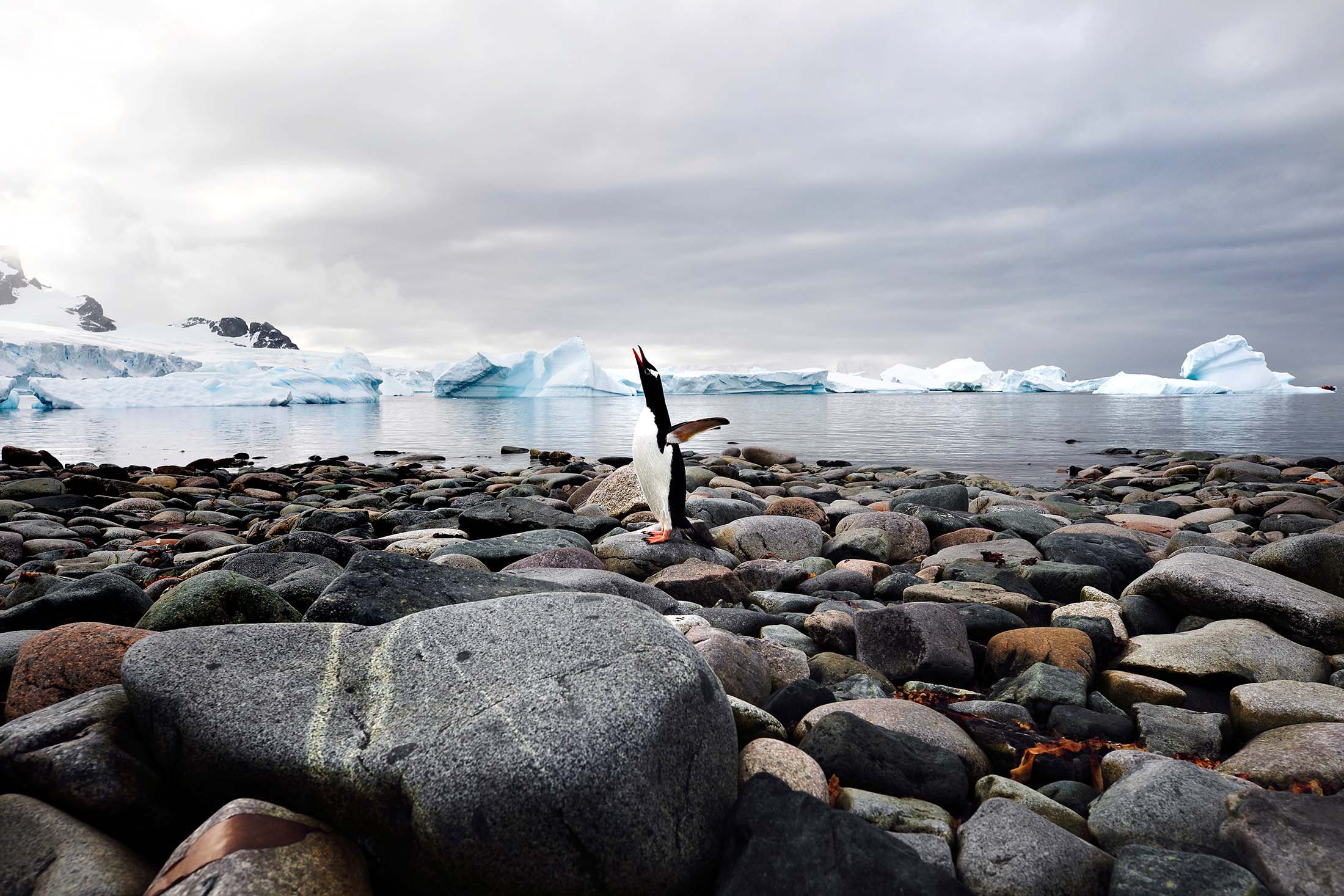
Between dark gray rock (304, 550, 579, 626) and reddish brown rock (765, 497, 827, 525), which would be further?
reddish brown rock (765, 497, 827, 525)

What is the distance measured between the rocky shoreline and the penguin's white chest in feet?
4.04

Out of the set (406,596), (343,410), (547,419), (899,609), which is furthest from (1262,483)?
(343,410)

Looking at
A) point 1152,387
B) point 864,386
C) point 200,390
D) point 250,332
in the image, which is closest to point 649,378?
point 200,390

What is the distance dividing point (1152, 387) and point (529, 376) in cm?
6549

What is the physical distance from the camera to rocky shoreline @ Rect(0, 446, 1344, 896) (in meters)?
Answer: 1.93

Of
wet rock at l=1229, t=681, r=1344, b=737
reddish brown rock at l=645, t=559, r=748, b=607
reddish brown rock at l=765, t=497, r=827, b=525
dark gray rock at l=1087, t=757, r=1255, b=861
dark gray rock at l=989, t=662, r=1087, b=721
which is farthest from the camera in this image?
reddish brown rock at l=765, t=497, r=827, b=525

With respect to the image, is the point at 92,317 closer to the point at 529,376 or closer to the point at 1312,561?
the point at 529,376

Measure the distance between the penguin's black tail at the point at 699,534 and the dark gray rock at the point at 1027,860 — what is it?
3.81 meters

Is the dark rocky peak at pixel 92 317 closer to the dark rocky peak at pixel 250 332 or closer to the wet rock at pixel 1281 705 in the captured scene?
the dark rocky peak at pixel 250 332

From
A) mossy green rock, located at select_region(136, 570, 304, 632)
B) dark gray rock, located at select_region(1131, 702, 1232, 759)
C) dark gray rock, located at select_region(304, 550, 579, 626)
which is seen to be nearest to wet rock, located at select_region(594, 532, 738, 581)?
dark gray rock, located at select_region(304, 550, 579, 626)

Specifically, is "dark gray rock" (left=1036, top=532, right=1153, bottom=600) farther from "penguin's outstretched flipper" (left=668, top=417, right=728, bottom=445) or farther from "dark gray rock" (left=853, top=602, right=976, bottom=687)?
"penguin's outstretched flipper" (left=668, top=417, right=728, bottom=445)

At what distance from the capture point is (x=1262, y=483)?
13250mm

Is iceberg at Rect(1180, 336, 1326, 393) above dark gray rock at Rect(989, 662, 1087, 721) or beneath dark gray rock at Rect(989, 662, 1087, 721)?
above

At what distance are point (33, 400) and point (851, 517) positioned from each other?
69.6 m
